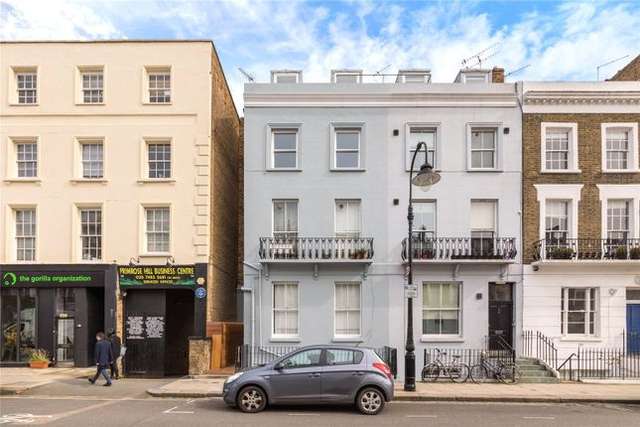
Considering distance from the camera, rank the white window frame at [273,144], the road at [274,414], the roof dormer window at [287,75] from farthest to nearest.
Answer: the roof dormer window at [287,75] → the white window frame at [273,144] → the road at [274,414]

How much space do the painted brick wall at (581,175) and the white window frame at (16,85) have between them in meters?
18.7

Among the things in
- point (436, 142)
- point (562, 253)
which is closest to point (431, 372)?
point (562, 253)

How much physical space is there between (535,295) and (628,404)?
5.38 m

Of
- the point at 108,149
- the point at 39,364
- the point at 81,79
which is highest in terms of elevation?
the point at 81,79

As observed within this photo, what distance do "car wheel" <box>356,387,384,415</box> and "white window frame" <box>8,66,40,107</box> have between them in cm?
1654

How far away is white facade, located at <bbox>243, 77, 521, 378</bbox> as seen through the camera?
18.6 m

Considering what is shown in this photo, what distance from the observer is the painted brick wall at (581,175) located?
1873cm

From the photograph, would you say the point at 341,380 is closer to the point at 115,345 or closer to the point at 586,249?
the point at 115,345

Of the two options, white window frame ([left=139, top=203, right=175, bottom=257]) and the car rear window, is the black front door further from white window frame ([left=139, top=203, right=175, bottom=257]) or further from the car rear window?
white window frame ([left=139, top=203, right=175, bottom=257])

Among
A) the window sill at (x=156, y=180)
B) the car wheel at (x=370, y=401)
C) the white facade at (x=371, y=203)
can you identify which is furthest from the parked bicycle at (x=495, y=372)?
the window sill at (x=156, y=180)

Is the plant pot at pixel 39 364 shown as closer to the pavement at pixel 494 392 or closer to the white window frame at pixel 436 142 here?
the pavement at pixel 494 392

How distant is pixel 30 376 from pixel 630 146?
2290 centimetres

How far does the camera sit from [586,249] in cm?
1850

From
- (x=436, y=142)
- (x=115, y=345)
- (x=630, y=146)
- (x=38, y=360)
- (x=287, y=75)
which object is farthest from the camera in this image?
(x=287, y=75)
